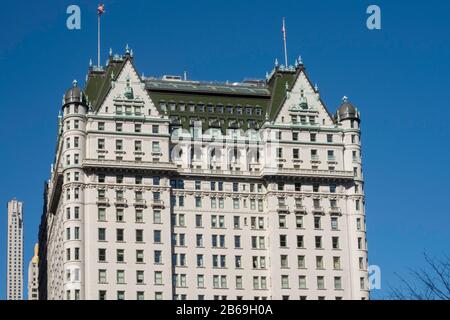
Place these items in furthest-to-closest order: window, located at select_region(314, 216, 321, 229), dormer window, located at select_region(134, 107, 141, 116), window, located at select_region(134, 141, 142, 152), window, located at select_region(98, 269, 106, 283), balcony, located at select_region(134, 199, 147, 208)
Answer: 1. dormer window, located at select_region(134, 107, 141, 116)
2. window, located at select_region(314, 216, 321, 229)
3. window, located at select_region(134, 141, 142, 152)
4. balcony, located at select_region(134, 199, 147, 208)
5. window, located at select_region(98, 269, 106, 283)

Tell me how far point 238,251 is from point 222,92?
29053 mm

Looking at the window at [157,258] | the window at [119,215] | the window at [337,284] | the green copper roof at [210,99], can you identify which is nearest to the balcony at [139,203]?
the window at [119,215]

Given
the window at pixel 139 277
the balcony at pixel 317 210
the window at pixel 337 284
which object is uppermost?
the balcony at pixel 317 210

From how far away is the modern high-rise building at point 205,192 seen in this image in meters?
162

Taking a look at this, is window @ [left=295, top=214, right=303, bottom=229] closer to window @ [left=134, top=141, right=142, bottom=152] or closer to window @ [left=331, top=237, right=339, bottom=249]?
window @ [left=331, top=237, right=339, bottom=249]

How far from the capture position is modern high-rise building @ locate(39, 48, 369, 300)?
6373 inches

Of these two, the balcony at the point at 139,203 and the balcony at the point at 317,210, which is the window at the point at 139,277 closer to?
the balcony at the point at 139,203

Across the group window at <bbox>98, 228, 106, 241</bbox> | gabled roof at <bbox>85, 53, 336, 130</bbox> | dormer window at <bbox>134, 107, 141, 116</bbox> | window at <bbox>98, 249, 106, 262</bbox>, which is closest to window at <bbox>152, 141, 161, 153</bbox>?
dormer window at <bbox>134, 107, 141, 116</bbox>

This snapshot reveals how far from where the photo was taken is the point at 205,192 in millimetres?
169625

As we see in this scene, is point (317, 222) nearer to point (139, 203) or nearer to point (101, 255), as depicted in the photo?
point (139, 203)

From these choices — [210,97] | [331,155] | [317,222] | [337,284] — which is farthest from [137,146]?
[337,284]
